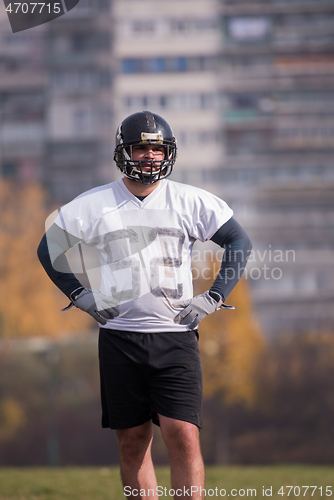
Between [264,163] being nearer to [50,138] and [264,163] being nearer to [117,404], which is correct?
[50,138]

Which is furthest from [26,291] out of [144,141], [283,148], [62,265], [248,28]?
[144,141]

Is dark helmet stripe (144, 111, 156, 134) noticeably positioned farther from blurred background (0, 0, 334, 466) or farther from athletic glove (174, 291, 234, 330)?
blurred background (0, 0, 334, 466)

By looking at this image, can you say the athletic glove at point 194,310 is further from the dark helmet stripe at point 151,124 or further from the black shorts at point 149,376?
the dark helmet stripe at point 151,124

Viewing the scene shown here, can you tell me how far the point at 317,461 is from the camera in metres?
33.1

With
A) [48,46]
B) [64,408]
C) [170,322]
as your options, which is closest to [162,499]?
[170,322]

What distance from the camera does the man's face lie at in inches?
105

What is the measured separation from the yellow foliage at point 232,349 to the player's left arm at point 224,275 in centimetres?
2371

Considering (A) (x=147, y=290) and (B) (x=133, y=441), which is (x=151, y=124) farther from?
(B) (x=133, y=441)

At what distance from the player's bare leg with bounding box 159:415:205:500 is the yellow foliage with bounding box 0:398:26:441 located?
31.6m

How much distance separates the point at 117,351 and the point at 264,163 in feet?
112

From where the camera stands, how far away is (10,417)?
32.3m

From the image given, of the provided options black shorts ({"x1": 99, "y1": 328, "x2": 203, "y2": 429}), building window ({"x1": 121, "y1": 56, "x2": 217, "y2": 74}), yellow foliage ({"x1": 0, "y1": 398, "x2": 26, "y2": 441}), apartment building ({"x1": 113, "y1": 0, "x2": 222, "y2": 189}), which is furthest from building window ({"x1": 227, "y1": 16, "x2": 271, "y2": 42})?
black shorts ({"x1": 99, "y1": 328, "x2": 203, "y2": 429})

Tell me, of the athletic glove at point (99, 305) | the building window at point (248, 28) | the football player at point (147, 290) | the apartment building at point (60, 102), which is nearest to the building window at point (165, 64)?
the apartment building at point (60, 102)

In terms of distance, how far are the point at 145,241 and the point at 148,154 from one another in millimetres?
437
